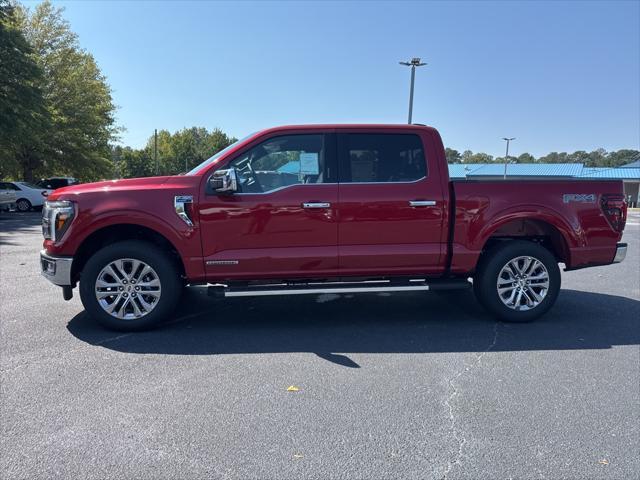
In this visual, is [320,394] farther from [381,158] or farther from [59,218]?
[59,218]

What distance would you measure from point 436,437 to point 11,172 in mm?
34918

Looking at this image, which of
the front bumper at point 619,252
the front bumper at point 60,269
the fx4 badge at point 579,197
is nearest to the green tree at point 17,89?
the front bumper at point 60,269

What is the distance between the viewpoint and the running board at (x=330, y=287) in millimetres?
4848

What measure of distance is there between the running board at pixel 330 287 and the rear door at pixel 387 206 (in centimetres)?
15

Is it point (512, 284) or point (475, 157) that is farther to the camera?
point (475, 157)

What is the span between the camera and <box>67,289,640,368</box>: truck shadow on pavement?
4527 millimetres

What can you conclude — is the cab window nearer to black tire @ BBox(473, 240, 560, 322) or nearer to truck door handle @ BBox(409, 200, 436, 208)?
truck door handle @ BBox(409, 200, 436, 208)

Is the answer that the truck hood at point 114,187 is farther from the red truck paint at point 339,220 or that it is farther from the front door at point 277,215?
the front door at point 277,215

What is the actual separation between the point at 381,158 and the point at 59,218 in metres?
3.34

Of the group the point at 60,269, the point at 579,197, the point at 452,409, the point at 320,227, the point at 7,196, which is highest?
the point at 579,197

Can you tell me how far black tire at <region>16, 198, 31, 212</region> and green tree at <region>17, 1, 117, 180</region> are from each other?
32.2ft

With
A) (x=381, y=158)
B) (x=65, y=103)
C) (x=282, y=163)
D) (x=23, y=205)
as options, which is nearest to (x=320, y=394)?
(x=282, y=163)

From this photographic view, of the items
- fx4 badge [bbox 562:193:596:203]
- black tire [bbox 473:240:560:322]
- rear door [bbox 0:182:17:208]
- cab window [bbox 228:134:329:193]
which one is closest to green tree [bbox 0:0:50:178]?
rear door [bbox 0:182:17:208]

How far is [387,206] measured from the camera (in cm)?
498
